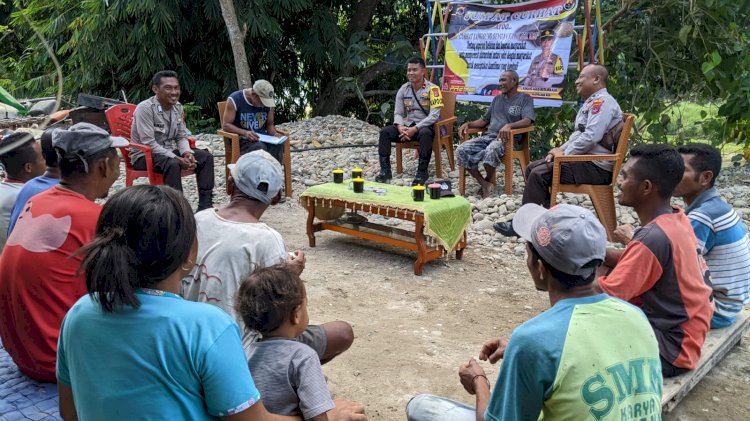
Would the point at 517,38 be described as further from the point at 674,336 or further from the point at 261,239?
the point at 261,239

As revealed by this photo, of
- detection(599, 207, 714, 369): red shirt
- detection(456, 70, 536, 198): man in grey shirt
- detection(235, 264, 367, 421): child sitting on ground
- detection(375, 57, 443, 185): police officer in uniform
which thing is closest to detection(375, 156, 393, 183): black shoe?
detection(375, 57, 443, 185): police officer in uniform

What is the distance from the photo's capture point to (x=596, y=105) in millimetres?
5656

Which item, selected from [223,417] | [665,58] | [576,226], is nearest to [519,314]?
[576,226]

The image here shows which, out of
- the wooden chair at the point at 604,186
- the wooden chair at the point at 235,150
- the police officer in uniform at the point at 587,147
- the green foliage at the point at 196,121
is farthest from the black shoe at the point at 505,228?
the green foliage at the point at 196,121

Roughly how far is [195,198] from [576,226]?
5.97 meters

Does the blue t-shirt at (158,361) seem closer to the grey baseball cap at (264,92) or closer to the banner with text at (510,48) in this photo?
the grey baseball cap at (264,92)

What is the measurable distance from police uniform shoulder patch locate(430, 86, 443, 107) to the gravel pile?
90 cm

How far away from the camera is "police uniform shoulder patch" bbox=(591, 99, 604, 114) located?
5.64 meters

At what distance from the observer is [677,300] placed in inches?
103

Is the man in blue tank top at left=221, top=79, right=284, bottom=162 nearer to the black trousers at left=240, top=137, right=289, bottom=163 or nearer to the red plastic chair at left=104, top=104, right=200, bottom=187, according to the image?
the black trousers at left=240, top=137, right=289, bottom=163

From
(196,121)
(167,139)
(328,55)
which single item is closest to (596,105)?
(167,139)

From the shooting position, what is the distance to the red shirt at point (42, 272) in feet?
7.32

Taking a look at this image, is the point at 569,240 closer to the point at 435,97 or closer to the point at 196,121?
the point at 435,97

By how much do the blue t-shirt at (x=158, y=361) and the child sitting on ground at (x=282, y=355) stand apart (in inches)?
17.5
